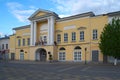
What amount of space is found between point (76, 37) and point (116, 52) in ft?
41.7

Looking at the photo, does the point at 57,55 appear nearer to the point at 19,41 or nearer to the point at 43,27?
the point at 43,27

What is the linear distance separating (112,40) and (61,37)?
16053mm

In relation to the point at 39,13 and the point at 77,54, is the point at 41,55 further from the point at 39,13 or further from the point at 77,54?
the point at 77,54

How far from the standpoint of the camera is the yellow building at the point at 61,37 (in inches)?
1649

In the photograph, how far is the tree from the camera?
33.9 metres

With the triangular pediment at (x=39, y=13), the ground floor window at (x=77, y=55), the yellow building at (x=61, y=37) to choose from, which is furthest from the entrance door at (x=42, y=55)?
the ground floor window at (x=77, y=55)

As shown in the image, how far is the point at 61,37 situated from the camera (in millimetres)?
47688

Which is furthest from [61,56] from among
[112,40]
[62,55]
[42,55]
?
[112,40]

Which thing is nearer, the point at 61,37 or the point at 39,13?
the point at 61,37

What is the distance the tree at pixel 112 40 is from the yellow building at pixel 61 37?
454 cm

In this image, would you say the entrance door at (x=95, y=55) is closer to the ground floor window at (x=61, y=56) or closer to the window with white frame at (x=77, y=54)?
the window with white frame at (x=77, y=54)

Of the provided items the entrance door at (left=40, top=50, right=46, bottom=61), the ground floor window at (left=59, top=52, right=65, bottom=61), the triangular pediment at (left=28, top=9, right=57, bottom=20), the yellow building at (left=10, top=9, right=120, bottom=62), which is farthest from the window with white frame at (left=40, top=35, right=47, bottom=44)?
the ground floor window at (left=59, top=52, right=65, bottom=61)

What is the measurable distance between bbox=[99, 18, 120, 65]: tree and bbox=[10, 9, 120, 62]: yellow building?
14.9 ft

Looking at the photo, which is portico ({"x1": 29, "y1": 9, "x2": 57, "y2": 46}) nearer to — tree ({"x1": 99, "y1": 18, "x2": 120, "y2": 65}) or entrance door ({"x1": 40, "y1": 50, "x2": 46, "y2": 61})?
entrance door ({"x1": 40, "y1": 50, "x2": 46, "y2": 61})
